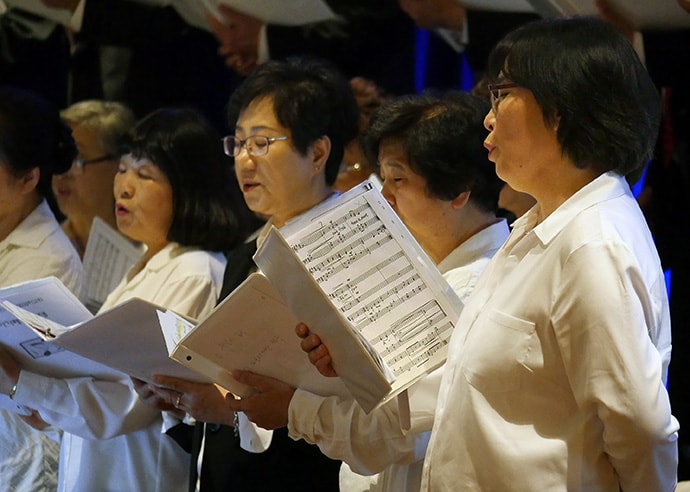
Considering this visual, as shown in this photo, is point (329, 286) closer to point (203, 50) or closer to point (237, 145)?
point (237, 145)

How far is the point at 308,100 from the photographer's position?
286 centimetres

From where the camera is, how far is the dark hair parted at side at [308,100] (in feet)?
9.30

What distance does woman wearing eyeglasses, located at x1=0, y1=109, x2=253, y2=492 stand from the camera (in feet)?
9.45

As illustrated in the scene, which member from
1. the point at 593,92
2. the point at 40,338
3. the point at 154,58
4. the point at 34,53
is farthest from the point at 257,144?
the point at 34,53

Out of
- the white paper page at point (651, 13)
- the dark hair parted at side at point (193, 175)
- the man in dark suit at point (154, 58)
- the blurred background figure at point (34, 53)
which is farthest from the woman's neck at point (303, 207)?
the blurred background figure at point (34, 53)

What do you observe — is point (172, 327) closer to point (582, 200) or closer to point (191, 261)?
point (191, 261)

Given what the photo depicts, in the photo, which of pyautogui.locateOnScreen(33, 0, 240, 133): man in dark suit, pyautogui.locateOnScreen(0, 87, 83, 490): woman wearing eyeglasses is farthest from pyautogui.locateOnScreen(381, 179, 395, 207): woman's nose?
pyautogui.locateOnScreen(33, 0, 240, 133): man in dark suit

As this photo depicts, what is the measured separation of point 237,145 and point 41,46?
256 centimetres

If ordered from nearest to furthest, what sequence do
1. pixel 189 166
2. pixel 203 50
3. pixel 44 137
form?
pixel 189 166 < pixel 44 137 < pixel 203 50

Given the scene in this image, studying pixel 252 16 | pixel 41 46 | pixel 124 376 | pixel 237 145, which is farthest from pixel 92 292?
pixel 41 46

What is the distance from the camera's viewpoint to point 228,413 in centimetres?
258

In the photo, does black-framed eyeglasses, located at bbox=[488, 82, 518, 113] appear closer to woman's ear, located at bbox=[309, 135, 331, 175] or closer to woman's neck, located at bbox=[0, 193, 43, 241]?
woman's ear, located at bbox=[309, 135, 331, 175]

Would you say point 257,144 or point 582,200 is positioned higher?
point 257,144

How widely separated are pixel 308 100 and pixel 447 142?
0.56 m
